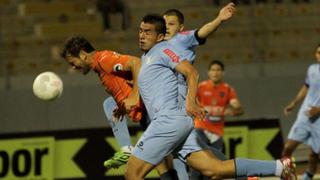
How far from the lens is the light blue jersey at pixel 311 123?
11.4 meters

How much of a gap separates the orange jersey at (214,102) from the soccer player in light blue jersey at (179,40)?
324cm

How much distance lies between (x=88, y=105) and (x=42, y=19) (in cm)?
338

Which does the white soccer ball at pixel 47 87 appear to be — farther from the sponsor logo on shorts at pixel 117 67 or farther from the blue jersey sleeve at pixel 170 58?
the blue jersey sleeve at pixel 170 58

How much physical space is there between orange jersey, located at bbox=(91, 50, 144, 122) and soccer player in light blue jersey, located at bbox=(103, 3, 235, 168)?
0.81ft

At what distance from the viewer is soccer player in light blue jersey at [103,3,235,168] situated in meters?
7.54

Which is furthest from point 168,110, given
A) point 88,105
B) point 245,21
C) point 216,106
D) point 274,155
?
point 245,21

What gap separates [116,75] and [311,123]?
4416 mm

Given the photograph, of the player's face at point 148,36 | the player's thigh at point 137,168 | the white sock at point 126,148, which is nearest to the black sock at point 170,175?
the white sock at point 126,148

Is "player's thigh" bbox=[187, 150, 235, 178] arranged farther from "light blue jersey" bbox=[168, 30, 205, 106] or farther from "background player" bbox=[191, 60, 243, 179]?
"background player" bbox=[191, 60, 243, 179]

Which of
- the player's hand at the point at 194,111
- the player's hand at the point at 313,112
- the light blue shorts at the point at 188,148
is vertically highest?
the player's hand at the point at 194,111

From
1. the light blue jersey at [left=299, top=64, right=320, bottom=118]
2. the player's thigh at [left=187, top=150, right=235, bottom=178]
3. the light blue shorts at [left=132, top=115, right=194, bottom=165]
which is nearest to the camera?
the light blue shorts at [left=132, top=115, right=194, bottom=165]

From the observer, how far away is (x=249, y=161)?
7.36m

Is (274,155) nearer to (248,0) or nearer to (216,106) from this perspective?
(216,106)

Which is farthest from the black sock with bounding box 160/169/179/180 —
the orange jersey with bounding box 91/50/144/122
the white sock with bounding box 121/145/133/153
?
the orange jersey with bounding box 91/50/144/122
